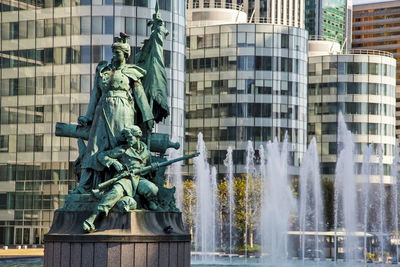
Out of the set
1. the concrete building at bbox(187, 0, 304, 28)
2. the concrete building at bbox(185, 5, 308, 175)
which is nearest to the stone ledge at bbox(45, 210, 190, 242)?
the concrete building at bbox(185, 5, 308, 175)

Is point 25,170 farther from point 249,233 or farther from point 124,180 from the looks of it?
point 124,180

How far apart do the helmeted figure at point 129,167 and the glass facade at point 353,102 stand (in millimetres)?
85648

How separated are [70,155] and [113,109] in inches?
1842

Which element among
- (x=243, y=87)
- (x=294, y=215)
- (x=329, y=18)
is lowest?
(x=294, y=215)

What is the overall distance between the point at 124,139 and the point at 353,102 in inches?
3397

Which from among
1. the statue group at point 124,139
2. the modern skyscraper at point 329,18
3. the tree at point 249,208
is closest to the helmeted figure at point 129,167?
the statue group at point 124,139

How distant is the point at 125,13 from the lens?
218ft

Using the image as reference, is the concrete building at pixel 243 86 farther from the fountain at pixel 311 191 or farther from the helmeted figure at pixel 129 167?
the helmeted figure at pixel 129 167

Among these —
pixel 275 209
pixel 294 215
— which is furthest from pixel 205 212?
pixel 294 215

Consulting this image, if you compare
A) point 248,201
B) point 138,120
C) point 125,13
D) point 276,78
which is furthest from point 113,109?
point 276,78

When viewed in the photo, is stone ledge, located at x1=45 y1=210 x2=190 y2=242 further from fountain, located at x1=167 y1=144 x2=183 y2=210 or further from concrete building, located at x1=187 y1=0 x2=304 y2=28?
concrete building, located at x1=187 y1=0 x2=304 y2=28

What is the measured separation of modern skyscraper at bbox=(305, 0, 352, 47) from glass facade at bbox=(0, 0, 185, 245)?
94626 millimetres

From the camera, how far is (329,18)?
164 metres

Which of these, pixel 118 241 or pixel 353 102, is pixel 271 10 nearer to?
pixel 353 102
